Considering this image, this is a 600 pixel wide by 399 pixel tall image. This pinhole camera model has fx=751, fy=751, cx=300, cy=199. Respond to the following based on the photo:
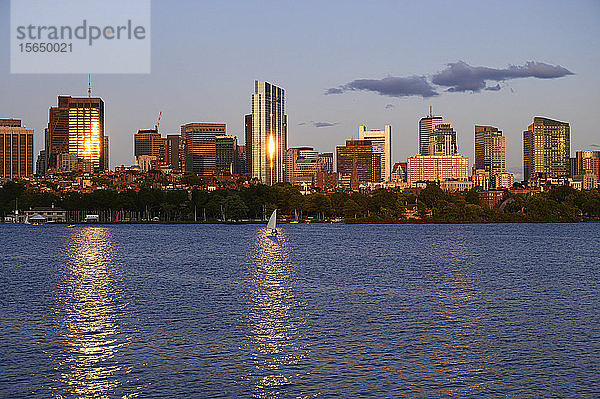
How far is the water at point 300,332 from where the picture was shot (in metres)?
30.1

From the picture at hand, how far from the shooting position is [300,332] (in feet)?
133

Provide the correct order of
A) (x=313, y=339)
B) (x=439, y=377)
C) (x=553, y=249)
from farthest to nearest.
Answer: (x=553, y=249), (x=313, y=339), (x=439, y=377)

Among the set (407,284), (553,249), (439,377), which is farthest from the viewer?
(553,249)

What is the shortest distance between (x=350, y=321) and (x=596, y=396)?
1759 cm

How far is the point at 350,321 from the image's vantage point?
1730 inches

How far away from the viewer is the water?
3006 cm

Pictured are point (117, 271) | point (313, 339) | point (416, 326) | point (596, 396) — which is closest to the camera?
point (596, 396)

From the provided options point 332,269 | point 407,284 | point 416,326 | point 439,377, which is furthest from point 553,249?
point 439,377

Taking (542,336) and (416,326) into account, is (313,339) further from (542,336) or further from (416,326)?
(542,336)

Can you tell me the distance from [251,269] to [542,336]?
46.3 meters

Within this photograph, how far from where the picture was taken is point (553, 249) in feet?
397

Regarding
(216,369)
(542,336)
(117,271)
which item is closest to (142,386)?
(216,369)

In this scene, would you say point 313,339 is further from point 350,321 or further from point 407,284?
point 407,284

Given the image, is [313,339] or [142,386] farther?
[313,339]
